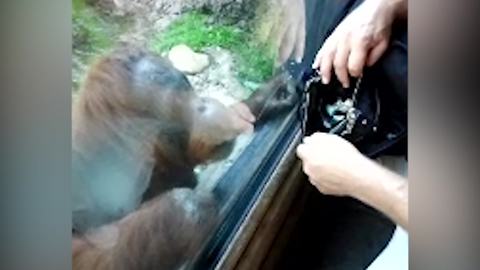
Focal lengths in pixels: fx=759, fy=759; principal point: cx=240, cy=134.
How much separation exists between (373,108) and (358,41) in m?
0.13

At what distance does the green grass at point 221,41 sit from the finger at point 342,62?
0.46ft

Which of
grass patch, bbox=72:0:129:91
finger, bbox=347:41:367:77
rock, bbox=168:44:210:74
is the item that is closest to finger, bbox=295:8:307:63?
finger, bbox=347:41:367:77

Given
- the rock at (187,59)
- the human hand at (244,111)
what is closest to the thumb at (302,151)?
the human hand at (244,111)

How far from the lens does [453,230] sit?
1390mm

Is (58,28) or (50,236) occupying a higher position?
(58,28)

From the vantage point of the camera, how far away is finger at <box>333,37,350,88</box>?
1.50 m

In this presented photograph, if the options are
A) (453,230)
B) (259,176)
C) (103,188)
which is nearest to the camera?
(453,230)

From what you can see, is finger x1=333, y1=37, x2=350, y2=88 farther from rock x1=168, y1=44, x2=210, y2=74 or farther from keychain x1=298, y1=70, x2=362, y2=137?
rock x1=168, y1=44, x2=210, y2=74

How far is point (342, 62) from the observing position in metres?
1.51

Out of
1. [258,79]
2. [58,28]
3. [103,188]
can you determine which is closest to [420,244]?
[258,79]

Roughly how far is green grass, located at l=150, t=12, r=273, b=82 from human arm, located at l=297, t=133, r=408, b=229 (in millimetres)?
191

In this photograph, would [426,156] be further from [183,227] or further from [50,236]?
[50,236]

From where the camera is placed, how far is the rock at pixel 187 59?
1643 millimetres

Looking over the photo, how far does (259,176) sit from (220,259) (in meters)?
0.20
